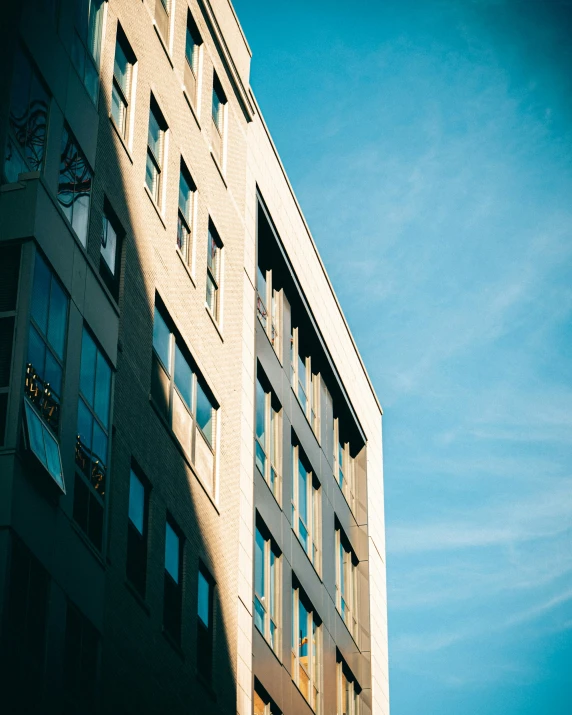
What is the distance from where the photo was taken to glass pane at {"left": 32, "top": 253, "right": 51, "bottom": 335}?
2175 centimetres

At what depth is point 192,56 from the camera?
3584 centimetres

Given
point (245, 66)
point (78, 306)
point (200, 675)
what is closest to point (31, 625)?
point (78, 306)

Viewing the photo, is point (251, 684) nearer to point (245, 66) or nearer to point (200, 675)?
point (200, 675)

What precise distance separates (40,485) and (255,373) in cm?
1630

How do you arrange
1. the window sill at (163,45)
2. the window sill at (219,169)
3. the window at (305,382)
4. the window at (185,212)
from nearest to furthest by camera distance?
1. the window sill at (163,45)
2. the window at (185,212)
3. the window sill at (219,169)
4. the window at (305,382)

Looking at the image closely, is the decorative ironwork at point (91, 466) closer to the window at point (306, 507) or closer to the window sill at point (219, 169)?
the window sill at point (219, 169)

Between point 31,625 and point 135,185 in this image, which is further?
point 135,185

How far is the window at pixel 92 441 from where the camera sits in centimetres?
2322

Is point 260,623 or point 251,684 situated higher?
point 260,623

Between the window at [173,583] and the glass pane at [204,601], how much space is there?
1.43m

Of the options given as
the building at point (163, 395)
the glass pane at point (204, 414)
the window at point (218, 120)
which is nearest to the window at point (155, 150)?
the building at point (163, 395)

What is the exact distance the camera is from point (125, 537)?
2536 centimetres

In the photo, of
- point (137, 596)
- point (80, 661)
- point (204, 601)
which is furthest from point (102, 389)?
point (204, 601)

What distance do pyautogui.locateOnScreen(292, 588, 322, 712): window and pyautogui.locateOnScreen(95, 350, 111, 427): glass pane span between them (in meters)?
15.0
